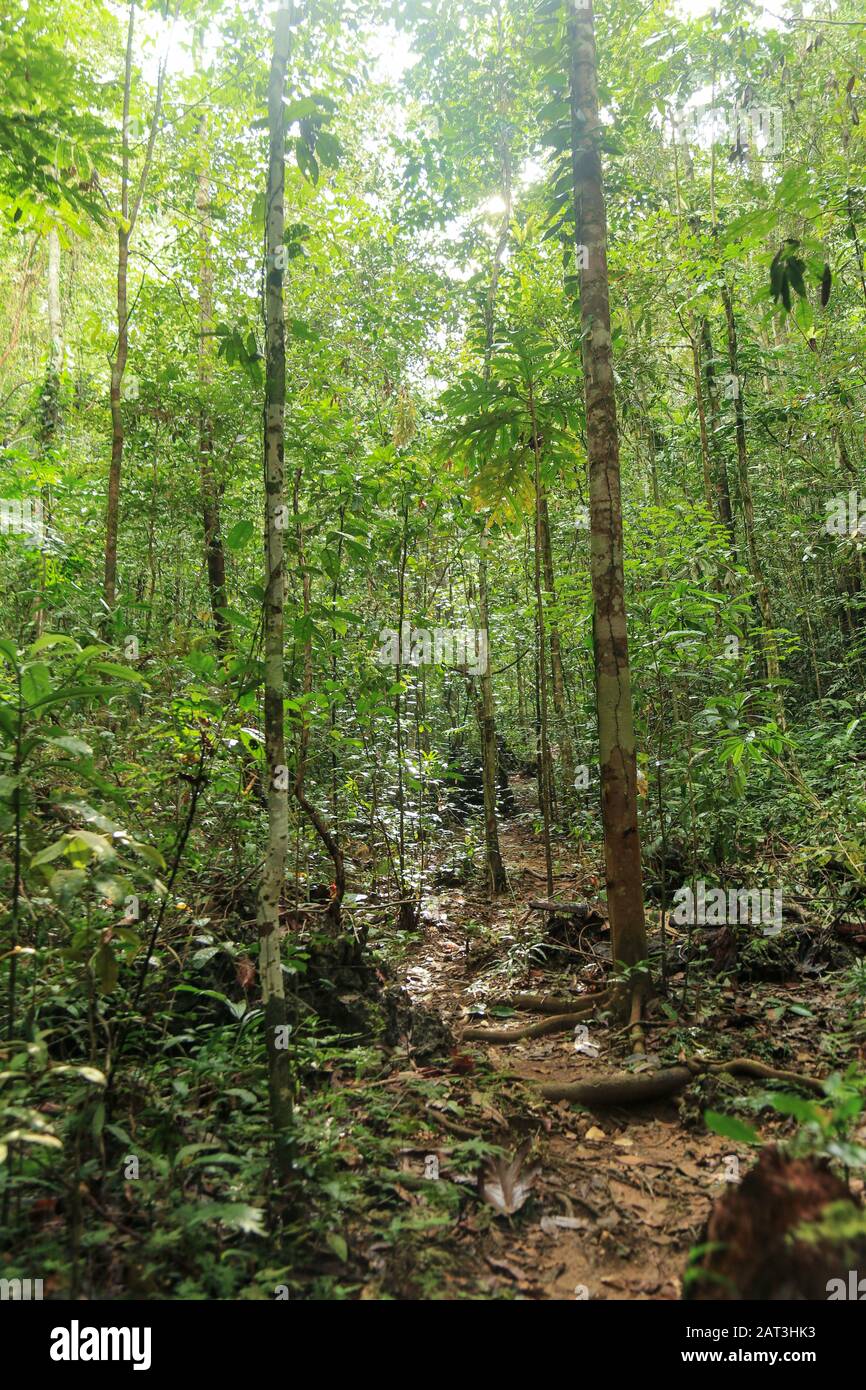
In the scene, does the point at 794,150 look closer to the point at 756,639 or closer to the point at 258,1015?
the point at 756,639

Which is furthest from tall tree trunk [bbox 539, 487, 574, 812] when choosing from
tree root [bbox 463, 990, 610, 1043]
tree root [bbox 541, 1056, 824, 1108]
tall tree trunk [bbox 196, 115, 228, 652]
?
tree root [bbox 541, 1056, 824, 1108]

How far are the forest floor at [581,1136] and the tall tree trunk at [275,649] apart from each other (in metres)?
0.75

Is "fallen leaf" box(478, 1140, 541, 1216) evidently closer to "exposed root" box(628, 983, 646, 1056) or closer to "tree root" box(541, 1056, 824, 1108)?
"tree root" box(541, 1056, 824, 1108)

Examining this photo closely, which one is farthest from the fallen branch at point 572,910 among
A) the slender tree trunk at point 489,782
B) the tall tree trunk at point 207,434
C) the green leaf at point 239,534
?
the tall tree trunk at point 207,434

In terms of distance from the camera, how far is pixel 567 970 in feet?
19.1

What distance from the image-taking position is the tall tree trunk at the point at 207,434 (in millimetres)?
8802

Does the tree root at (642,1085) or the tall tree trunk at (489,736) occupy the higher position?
the tall tree trunk at (489,736)

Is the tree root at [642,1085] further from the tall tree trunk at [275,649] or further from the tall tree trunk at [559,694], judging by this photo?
the tall tree trunk at [559,694]

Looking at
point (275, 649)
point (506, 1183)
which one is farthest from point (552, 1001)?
point (275, 649)

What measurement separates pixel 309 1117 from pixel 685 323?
35.7 feet

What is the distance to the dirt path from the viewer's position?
2.73m

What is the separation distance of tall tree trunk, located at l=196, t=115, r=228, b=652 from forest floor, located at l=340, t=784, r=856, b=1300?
232 inches
